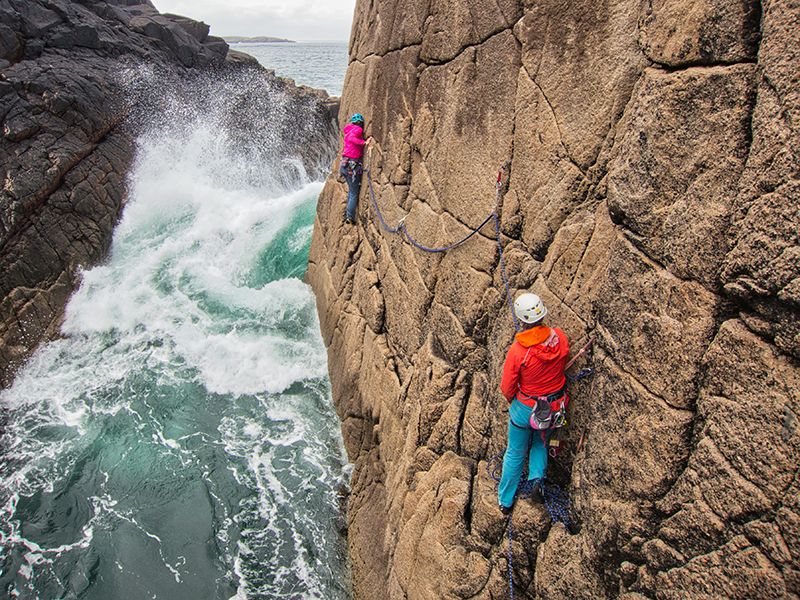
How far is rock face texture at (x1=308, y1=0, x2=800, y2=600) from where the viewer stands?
3033 mm

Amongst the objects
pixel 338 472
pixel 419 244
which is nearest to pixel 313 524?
pixel 338 472

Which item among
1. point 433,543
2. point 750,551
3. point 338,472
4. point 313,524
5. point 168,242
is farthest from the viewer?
point 168,242

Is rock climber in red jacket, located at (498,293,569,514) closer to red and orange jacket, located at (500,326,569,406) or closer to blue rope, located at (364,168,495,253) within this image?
red and orange jacket, located at (500,326,569,406)

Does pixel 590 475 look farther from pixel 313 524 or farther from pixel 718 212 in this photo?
pixel 313 524

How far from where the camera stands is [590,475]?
4262 mm

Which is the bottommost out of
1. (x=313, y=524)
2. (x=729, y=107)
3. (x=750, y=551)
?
(x=313, y=524)

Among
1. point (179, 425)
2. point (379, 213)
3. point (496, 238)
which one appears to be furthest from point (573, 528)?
point (179, 425)

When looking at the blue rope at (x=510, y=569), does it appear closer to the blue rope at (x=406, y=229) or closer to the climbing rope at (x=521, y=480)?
the climbing rope at (x=521, y=480)

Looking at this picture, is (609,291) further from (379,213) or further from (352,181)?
(352,181)

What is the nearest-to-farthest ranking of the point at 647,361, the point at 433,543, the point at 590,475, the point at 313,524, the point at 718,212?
the point at 718,212 < the point at 647,361 < the point at 590,475 < the point at 433,543 < the point at 313,524

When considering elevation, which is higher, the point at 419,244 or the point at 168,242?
the point at 419,244

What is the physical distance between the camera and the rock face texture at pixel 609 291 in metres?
3.03

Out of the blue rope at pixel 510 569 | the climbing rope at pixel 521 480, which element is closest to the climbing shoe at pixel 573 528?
the climbing rope at pixel 521 480

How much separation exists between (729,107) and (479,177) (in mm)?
3019
